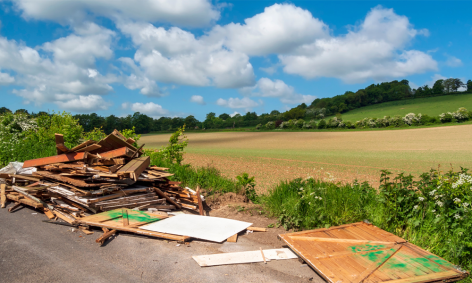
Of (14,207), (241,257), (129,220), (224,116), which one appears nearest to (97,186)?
(129,220)

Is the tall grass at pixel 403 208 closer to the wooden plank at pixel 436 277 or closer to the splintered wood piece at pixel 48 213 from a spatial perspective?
the wooden plank at pixel 436 277

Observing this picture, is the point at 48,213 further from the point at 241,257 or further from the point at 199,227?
the point at 241,257

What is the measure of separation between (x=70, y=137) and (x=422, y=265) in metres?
15.8

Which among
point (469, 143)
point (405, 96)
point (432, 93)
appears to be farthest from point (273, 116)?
point (469, 143)

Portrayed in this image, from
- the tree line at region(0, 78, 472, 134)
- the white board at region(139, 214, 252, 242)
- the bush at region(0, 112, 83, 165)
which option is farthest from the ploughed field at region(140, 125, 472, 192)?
the tree line at region(0, 78, 472, 134)

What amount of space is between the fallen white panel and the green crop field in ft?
246

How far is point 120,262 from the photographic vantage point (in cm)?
454

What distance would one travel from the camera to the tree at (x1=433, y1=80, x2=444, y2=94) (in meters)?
97.4

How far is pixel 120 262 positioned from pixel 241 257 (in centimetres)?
194

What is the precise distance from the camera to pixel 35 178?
8.73 m

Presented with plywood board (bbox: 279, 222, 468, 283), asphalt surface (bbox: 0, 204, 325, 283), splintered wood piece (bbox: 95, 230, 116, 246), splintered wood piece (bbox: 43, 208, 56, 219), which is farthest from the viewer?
splintered wood piece (bbox: 43, 208, 56, 219)

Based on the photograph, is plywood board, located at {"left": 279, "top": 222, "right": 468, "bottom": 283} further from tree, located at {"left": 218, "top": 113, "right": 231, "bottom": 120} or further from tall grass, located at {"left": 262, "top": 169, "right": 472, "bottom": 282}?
tree, located at {"left": 218, "top": 113, "right": 231, "bottom": 120}

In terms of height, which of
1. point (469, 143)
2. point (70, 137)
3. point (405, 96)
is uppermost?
point (405, 96)

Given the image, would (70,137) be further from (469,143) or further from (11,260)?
(469,143)
